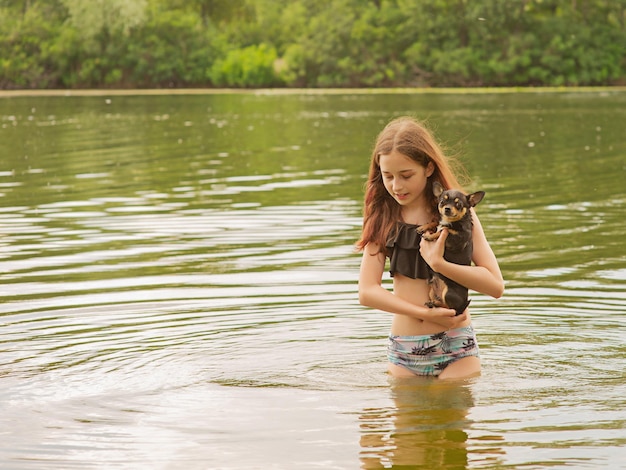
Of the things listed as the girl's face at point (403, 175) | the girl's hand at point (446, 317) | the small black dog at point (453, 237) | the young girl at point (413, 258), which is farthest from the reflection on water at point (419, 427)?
the girl's face at point (403, 175)

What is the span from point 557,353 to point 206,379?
2.17 m

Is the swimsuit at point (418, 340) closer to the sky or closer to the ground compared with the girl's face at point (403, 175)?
closer to the ground

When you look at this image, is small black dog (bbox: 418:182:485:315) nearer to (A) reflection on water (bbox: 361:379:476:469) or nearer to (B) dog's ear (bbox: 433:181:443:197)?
(B) dog's ear (bbox: 433:181:443:197)

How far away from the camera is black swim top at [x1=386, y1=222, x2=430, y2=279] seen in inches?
232

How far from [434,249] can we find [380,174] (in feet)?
2.06

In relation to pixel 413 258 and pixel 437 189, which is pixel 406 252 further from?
pixel 437 189

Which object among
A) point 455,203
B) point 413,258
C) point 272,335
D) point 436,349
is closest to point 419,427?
point 436,349

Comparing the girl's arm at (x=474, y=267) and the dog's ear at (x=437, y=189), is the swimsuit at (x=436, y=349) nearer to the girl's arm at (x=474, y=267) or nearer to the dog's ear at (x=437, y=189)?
the girl's arm at (x=474, y=267)

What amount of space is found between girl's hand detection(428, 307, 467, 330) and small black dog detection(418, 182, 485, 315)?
27 mm

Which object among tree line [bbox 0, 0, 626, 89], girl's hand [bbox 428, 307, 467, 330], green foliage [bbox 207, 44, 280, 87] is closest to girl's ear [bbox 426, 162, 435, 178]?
girl's hand [bbox 428, 307, 467, 330]

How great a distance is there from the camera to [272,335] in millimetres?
8023

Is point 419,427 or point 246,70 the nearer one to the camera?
point 419,427

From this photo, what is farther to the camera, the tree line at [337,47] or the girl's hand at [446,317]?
the tree line at [337,47]

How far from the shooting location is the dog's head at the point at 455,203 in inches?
215
